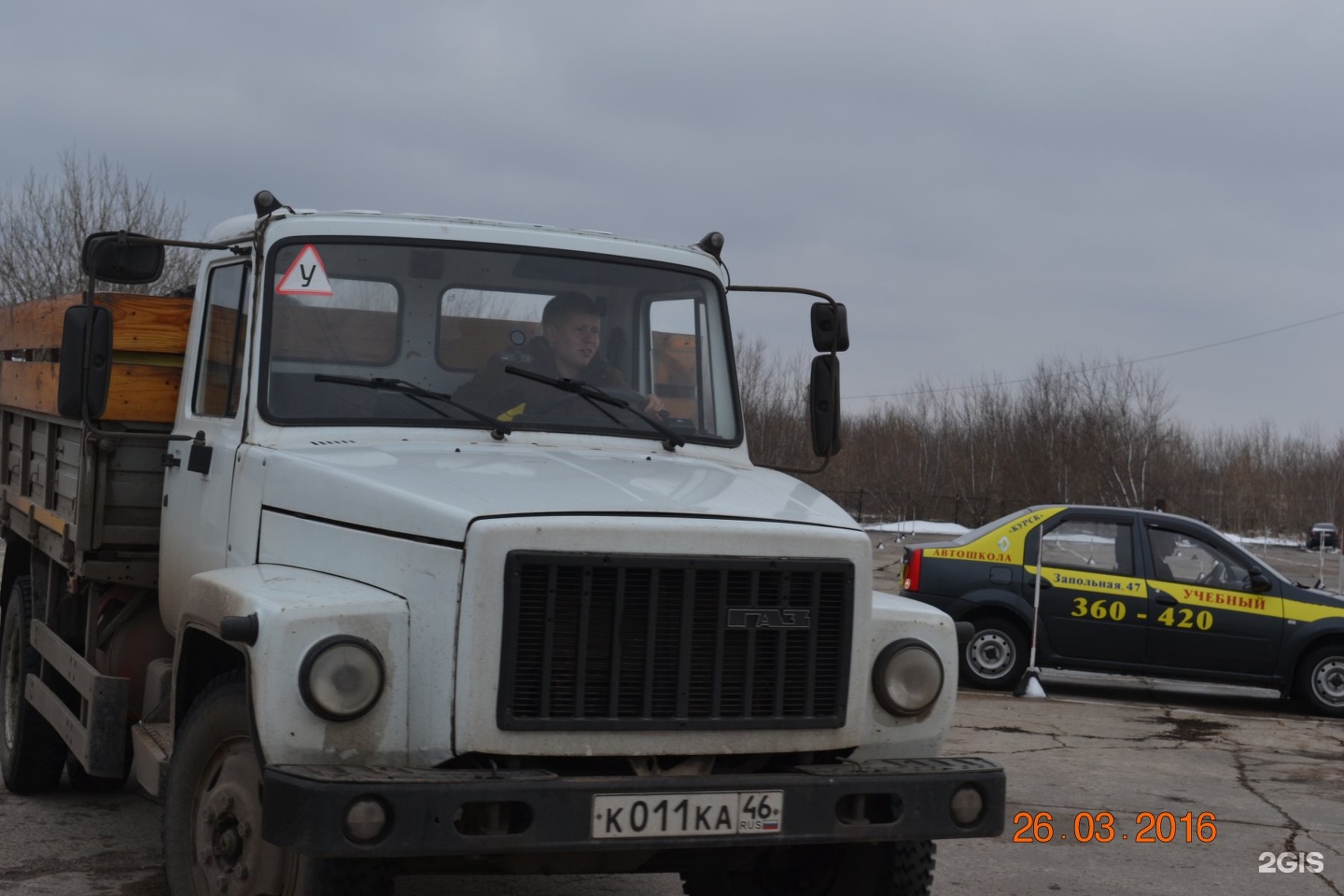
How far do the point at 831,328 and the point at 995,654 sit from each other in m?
7.38

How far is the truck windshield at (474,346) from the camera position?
196 inches

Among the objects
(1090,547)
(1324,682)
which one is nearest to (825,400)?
(1090,547)

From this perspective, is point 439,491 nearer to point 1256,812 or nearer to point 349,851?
point 349,851

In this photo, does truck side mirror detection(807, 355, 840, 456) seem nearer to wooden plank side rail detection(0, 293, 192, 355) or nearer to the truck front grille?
the truck front grille

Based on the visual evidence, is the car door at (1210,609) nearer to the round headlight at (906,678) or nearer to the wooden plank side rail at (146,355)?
the round headlight at (906,678)

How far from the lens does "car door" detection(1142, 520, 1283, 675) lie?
1238cm

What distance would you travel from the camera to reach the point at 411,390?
16.3 ft

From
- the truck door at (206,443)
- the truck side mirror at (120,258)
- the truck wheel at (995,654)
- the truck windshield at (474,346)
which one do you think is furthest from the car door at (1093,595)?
the truck side mirror at (120,258)

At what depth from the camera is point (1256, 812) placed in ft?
25.8

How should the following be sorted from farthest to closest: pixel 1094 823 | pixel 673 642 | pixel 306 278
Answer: pixel 1094 823
pixel 306 278
pixel 673 642

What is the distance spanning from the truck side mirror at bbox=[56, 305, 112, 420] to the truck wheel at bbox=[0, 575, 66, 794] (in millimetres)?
2100

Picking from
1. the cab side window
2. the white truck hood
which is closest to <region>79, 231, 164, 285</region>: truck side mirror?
the cab side window

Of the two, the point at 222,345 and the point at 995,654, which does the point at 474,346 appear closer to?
the point at 222,345

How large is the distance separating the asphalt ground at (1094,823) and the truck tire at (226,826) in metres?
1.43
